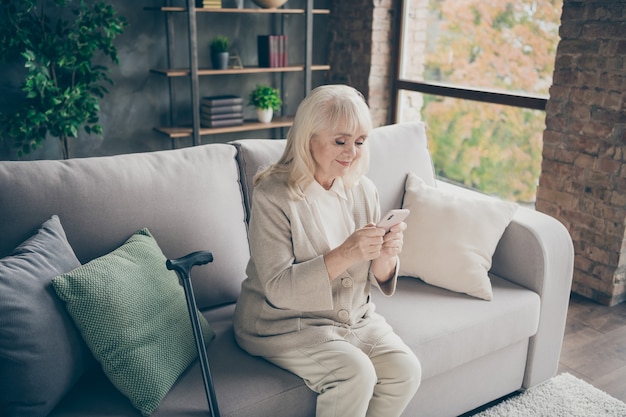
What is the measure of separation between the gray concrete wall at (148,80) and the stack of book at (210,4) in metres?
0.29

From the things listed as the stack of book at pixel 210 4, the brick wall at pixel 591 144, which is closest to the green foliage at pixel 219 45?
the stack of book at pixel 210 4

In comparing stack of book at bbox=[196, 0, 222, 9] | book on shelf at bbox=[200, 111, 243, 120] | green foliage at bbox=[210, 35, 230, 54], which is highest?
stack of book at bbox=[196, 0, 222, 9]

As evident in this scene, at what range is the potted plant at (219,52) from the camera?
165 inches

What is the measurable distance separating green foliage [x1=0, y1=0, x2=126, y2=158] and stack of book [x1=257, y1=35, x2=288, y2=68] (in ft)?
3.36

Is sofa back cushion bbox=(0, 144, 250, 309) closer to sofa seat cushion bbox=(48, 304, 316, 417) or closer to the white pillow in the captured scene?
sofa seat cushion bbox=(48, 304, 316, 417)

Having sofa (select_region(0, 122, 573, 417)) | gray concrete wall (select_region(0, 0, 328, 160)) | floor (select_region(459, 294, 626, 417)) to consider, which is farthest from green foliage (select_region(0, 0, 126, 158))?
floor (select_region(459, 294, 626, 417))

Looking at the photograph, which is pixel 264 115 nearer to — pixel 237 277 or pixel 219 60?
pixel 219 60

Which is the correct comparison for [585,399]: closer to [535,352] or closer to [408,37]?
[535,352]

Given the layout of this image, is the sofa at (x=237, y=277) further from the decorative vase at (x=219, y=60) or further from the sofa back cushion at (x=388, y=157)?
the decorative vase at (x=219, y=60)

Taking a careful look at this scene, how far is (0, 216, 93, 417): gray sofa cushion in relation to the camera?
134 centimetres

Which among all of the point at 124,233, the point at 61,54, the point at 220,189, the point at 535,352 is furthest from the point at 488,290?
the point at 61,54

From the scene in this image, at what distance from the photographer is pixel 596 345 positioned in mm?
2701

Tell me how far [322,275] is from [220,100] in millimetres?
2845

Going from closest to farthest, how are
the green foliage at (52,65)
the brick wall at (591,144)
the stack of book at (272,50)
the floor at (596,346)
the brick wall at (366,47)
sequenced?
1. the floor at (596,346)
2. the brick wall at (591,144)
3. the green foliage at (52,65)
4. the stack of book at (272,50)
5. the brick wall at (366,47)
